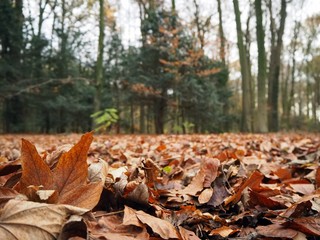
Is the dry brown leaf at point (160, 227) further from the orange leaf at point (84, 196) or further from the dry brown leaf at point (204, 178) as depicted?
the dry brown leaf at point (204, 178)

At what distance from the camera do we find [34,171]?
2.86ft

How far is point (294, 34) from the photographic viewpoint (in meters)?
26.8

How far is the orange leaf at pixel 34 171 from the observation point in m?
0.86

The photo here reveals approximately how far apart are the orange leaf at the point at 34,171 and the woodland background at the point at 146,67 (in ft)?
28.5

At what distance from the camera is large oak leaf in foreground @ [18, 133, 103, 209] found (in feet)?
2.76

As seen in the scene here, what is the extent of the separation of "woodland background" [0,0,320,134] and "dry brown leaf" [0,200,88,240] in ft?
29.3

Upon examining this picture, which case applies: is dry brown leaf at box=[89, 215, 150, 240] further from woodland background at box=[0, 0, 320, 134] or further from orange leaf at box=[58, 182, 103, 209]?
woodland background at box=[0, 0, 320, 134]

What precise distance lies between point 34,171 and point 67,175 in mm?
91

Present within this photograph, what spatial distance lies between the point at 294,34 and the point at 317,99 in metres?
8.65

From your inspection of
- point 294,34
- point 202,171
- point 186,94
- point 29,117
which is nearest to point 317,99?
point 294,34

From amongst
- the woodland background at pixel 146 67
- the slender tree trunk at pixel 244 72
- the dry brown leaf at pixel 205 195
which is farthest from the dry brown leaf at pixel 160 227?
the slender tree trunk at pixel 244 72

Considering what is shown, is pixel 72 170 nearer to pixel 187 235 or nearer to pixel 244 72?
pixel 187 235

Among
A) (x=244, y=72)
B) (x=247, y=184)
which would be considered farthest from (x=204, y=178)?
(x=244, y=72)

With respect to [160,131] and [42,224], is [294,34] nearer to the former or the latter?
[160,131]
